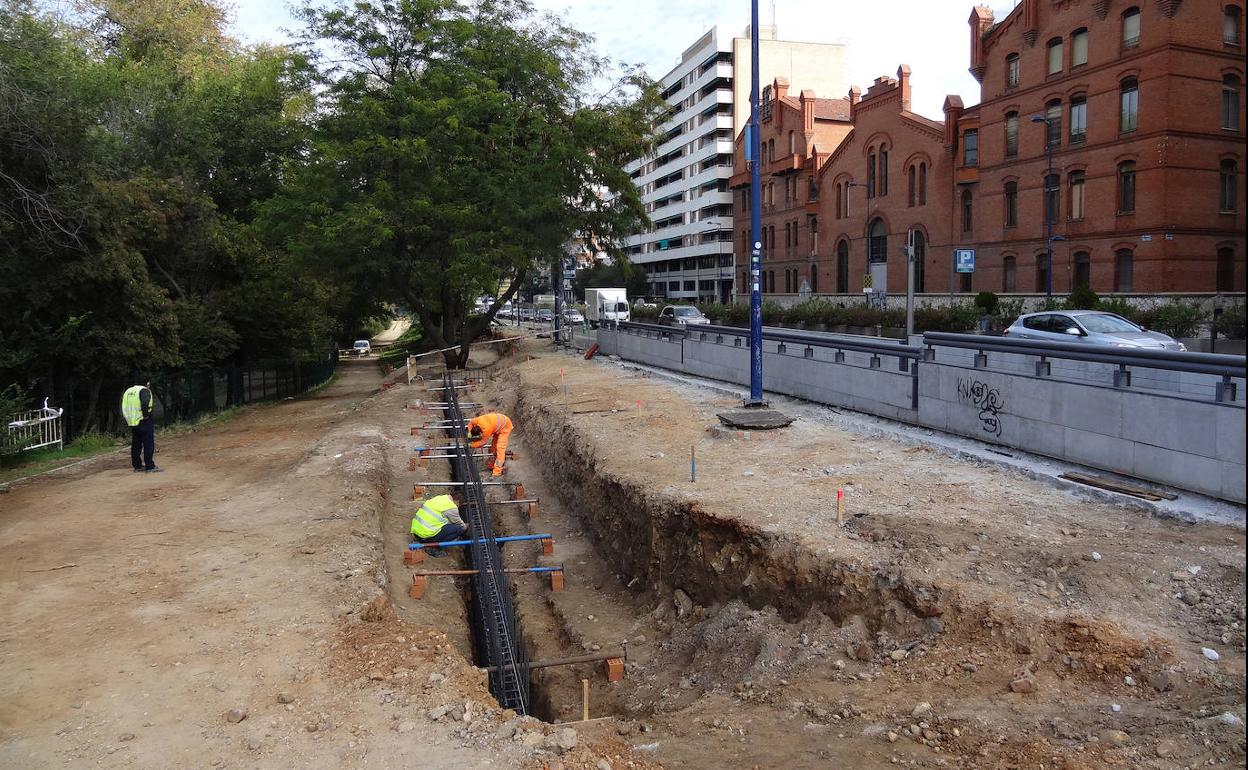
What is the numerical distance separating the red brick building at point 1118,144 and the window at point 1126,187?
0.17 ft

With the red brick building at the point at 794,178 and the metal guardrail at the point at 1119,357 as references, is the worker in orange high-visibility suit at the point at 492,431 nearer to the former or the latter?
the metal guardrail at the point at 1119,357

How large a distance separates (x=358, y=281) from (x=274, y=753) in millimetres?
26611

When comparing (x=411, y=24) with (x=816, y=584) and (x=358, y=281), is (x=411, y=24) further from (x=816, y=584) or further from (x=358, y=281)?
(x=816, y=584)

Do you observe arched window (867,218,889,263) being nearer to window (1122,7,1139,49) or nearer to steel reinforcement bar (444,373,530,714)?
window (1122,7,1139,49)

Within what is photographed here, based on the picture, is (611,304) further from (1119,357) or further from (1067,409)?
(1119,357)

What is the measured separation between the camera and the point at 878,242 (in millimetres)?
52031

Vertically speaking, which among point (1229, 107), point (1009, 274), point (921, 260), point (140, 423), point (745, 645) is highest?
point (1229, 107)

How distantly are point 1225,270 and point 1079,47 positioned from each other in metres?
11.6

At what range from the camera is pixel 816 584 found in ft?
25.3

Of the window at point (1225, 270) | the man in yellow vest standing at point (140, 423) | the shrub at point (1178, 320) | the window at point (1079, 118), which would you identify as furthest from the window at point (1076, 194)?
the man in yellow vest standing at point (140, 423)

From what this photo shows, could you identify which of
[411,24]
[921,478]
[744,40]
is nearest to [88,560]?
[921,478]

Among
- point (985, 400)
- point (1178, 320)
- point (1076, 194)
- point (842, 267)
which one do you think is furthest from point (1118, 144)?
point (985, 400)

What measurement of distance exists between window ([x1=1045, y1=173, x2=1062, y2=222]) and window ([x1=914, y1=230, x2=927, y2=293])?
344 inches

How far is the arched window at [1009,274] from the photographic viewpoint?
40.5 metres
